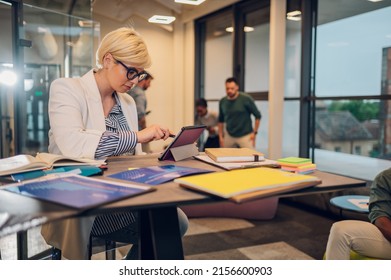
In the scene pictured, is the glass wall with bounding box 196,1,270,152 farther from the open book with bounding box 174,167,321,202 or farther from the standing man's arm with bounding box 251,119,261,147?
the open book with bounding box 174,167,321,202

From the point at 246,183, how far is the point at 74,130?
2.30ft

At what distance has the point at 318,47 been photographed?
3.90 meters

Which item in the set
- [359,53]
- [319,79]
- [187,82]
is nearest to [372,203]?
[359,53]

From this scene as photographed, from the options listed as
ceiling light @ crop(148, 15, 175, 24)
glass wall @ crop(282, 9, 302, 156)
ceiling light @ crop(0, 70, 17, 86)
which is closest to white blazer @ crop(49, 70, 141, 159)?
ceiling light @ crop(0, 70, 17, 86)

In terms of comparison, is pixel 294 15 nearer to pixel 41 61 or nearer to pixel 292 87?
pixel 292 87

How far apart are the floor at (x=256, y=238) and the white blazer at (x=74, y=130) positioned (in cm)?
105

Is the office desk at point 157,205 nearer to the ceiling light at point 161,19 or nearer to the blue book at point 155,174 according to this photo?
the blue book at point 155,174

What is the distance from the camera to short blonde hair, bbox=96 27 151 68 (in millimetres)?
1504

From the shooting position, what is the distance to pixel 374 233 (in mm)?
1637

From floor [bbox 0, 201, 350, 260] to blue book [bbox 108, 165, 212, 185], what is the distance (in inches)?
51.9

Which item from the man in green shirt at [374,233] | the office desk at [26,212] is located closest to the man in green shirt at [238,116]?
the man in green shirt at [374,233]

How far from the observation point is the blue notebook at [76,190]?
0.83m
